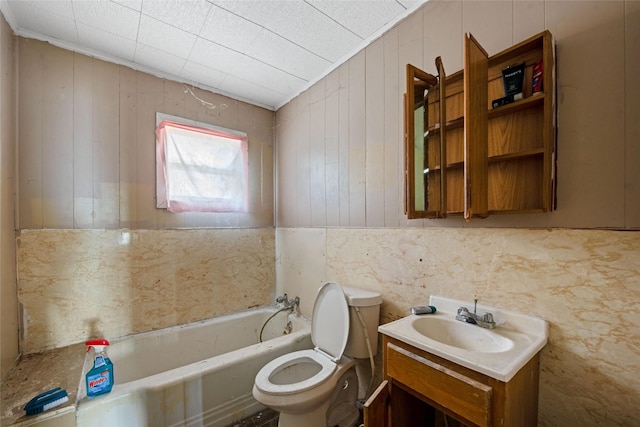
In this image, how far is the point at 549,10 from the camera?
1.09 meters

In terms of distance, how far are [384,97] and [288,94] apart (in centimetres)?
113

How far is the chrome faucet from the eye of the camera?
1.16 metres

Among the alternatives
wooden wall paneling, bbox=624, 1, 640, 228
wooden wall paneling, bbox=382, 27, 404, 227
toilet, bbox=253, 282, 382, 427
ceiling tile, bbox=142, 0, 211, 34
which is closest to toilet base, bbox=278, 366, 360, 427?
toilet, bbox=253, 282, 382, 427

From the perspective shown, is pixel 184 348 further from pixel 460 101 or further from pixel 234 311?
pixel 460 101

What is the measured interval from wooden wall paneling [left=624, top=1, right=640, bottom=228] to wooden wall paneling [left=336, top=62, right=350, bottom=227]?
135 centimetres

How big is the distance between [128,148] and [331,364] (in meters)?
2.09

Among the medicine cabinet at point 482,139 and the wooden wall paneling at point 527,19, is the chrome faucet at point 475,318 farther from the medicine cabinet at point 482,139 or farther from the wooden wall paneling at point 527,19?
the wooden wall paneling at point 527,19

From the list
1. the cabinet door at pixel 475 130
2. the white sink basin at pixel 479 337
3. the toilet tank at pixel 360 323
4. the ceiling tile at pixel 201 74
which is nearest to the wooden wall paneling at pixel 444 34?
the cabinet door at pixel 475 130

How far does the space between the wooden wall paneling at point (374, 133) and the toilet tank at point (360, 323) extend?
0.48 meters

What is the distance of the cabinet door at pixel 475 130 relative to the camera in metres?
1.04

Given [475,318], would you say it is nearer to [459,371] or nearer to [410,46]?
[459,371]

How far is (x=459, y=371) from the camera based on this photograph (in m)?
0.94

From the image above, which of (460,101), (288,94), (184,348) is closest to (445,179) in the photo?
(460,101)

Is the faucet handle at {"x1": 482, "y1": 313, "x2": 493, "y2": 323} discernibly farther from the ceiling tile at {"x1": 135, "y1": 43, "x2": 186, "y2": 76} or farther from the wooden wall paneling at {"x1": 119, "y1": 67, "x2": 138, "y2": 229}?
the ceiling tile at {"x1": 135, "y1": 43, "x2": 186, "y2": 76}
